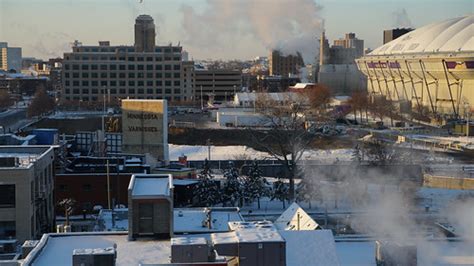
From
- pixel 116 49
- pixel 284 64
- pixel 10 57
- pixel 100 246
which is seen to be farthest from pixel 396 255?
pixel 10 57

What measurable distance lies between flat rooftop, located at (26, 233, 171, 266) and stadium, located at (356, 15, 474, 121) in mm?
25504

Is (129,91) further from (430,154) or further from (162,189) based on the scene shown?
(162,189)

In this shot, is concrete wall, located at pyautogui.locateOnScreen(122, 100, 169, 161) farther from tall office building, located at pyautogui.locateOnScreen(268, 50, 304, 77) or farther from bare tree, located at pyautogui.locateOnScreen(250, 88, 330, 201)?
tall office building, located at pyautogui.locateOnScreen(268, 50, 304, 77)

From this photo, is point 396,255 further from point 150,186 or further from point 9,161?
point 9,161

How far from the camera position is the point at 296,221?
8758 mm

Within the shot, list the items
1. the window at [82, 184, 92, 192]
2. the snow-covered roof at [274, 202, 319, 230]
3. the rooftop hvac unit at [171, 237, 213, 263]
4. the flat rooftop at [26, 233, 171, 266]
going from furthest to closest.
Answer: the window at [82, 184, 92, 192], the snow-covered roof at [274, 202, 319, 230], the flat rooftop at [26, 233, 171, 266], the rooftop hvac unit at [171, 237, 213, 263]

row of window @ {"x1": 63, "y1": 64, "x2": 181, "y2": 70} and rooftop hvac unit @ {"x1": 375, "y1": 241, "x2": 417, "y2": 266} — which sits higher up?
row of window @ {"x1": 63, "y1": 64, "x2": 181, "y2": 70}

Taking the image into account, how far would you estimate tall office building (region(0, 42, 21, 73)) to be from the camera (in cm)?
10269

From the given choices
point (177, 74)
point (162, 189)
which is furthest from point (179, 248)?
point (177, 74)

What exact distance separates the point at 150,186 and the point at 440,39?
28733 millimetres

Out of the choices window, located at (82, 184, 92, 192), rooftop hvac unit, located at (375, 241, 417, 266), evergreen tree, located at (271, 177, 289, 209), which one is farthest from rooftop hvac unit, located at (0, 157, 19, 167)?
evergreen tree, located at (271, 177, 289, 209)

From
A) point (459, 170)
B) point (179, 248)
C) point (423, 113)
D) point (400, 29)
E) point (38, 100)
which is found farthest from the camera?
point (400, 29)

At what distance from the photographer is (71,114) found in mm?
36812

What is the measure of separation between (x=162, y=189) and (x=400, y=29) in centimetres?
5150
